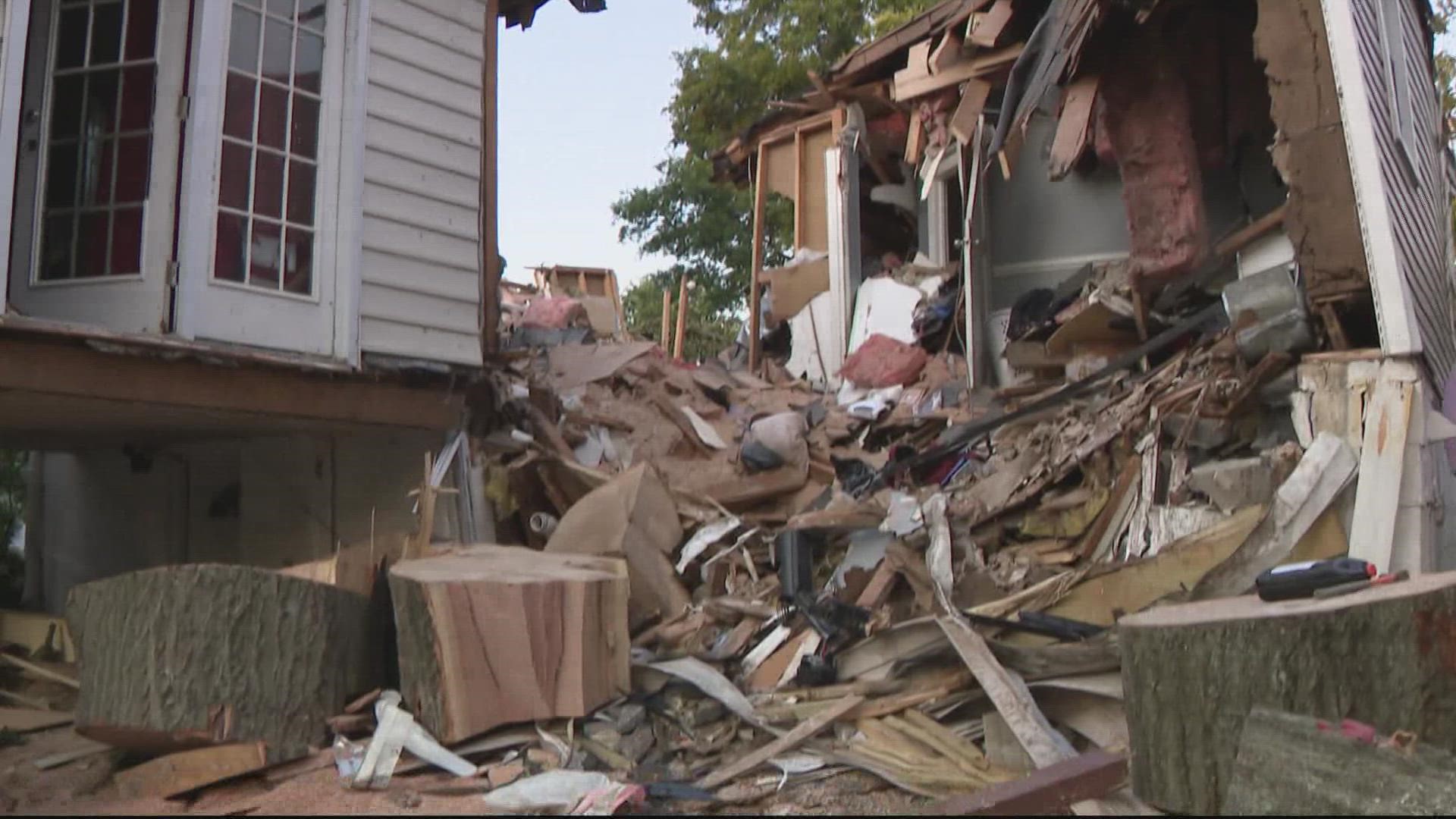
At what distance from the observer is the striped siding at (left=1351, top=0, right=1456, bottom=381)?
6152 mm

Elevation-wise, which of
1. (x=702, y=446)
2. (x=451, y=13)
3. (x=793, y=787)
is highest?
(x=451, y=13)

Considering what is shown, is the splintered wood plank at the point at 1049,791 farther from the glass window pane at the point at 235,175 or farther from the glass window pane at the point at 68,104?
the glass window pane at the point at 68,104

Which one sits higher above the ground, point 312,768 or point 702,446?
point 702,446

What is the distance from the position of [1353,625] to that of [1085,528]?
2.65 meters

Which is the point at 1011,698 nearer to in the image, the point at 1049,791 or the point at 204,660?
the point at 1049,791

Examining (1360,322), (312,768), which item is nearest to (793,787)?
(312,768)

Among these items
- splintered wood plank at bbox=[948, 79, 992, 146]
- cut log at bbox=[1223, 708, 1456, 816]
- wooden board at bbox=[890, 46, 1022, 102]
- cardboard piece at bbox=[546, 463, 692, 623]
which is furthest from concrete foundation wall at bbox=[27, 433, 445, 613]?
wooden board at bbox=[890, 46, 1022, 102]

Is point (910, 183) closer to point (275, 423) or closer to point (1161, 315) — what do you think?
point (1161, 315)

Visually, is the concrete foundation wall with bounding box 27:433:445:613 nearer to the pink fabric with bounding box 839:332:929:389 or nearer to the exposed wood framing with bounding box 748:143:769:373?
the pink fabric with bounding box 839:332:929:389

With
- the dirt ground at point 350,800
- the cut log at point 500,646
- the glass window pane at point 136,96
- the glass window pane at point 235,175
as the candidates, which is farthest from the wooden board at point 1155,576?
the glass window pane at point 136,96

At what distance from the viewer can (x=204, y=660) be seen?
465cm

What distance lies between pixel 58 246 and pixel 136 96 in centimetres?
87

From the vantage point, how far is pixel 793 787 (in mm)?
4500

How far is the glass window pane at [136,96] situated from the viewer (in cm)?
617
